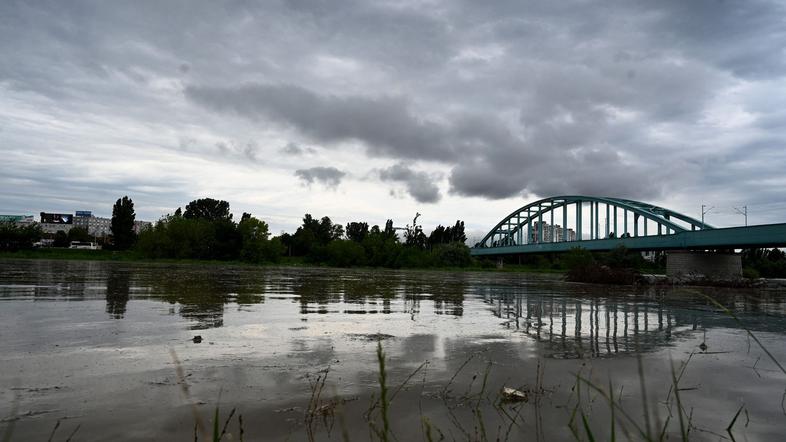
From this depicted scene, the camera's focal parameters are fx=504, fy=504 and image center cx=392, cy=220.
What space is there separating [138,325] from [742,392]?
777 cm

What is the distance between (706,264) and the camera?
49469 millimetres

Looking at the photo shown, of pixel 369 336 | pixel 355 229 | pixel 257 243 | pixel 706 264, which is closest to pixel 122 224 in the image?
pixel 257 243

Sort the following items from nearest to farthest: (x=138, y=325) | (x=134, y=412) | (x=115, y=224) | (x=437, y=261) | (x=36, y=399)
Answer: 1. (x=134, y=412)
2. (x=36, y=399)
3. (x=138, y=325)
4. (x=437, y=261)
5. (x=115, y=224)

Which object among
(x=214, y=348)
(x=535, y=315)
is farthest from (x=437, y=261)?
(x=214, y=348)

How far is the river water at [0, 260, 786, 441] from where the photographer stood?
3.44 m

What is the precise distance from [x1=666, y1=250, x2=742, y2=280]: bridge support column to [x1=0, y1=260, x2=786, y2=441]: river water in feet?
150

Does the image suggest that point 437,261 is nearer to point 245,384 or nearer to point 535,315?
point 535,315

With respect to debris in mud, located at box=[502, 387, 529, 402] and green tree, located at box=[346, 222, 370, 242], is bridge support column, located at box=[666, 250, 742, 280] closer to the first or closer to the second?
debris in mud, located at box=[502, 387, 529, 402]

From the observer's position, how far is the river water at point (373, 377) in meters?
3.44

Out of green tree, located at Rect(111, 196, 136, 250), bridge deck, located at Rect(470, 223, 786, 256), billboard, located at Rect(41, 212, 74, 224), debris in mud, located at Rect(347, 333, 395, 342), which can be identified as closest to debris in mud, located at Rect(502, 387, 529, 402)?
debris in mud, located at Rect(347, 333, 395, 342)

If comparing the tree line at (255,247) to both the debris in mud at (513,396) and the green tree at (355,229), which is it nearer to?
the green tree at (355,229)

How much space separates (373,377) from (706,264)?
5437 cm

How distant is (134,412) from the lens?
3.63 m

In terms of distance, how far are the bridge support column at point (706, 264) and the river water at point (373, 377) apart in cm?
4565
